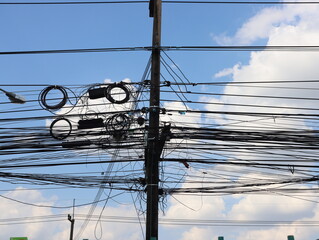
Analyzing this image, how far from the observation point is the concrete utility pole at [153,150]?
324 inches

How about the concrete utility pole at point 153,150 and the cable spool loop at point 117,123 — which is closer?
the concrete utility pole at point 153,150

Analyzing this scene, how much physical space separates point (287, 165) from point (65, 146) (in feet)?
18.8

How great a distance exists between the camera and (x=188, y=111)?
9.42m

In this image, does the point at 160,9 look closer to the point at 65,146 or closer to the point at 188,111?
the point at 188,111

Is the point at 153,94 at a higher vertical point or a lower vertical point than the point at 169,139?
higher

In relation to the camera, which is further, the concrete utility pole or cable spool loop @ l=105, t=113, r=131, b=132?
cable spool loop @ l=105, t=113, r=131, b=132

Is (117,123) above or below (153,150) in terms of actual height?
above

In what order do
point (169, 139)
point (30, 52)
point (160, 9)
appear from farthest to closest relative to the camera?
point (160, 9) < point (169, 139) < point (30, 52)

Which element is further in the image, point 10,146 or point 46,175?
point 46,175

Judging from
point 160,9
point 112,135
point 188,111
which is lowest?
point 112,135

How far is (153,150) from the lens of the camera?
8680 mm

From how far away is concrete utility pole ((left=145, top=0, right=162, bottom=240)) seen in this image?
8.22 m

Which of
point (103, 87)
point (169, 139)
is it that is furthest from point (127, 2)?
point (169, 139)

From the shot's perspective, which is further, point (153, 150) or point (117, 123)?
point (117, 123)
